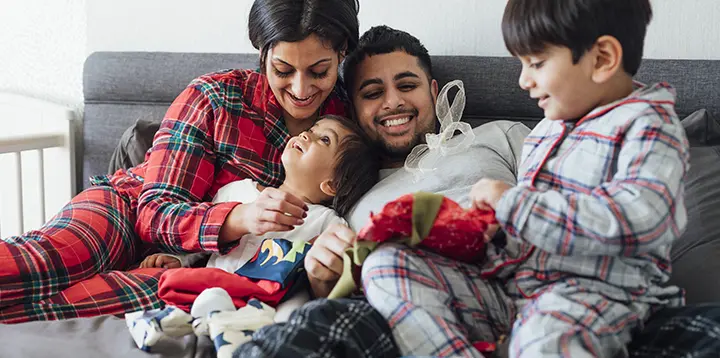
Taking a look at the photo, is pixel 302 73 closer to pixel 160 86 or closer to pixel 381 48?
pixel 381 48

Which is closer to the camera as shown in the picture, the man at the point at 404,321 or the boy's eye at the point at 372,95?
the man at the point at 404,321

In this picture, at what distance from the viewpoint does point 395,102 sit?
1702 millimetres

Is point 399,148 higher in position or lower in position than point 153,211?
higher

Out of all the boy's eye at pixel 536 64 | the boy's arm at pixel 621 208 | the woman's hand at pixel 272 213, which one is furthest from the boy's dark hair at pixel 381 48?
the boy's arm at pixel 621 208

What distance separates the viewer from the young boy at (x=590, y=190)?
101cm

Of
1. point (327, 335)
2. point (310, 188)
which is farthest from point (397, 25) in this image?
point (327, 335)

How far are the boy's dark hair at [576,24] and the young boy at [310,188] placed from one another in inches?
23.1

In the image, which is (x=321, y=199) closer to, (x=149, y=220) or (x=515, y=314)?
(x=149, y=220)

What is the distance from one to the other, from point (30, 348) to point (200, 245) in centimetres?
43

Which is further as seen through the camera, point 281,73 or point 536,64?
point 281,73

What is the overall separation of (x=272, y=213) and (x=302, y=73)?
1.24 feet

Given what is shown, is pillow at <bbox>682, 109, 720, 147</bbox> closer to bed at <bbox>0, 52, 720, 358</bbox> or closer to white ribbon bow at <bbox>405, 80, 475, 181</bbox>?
bed at <bbox>0, 52, 720, 358</bbox>

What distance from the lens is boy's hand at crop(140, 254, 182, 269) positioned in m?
1.68

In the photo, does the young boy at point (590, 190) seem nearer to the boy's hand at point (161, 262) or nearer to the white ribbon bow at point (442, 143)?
the white ribbon bow at point (442, 143)
